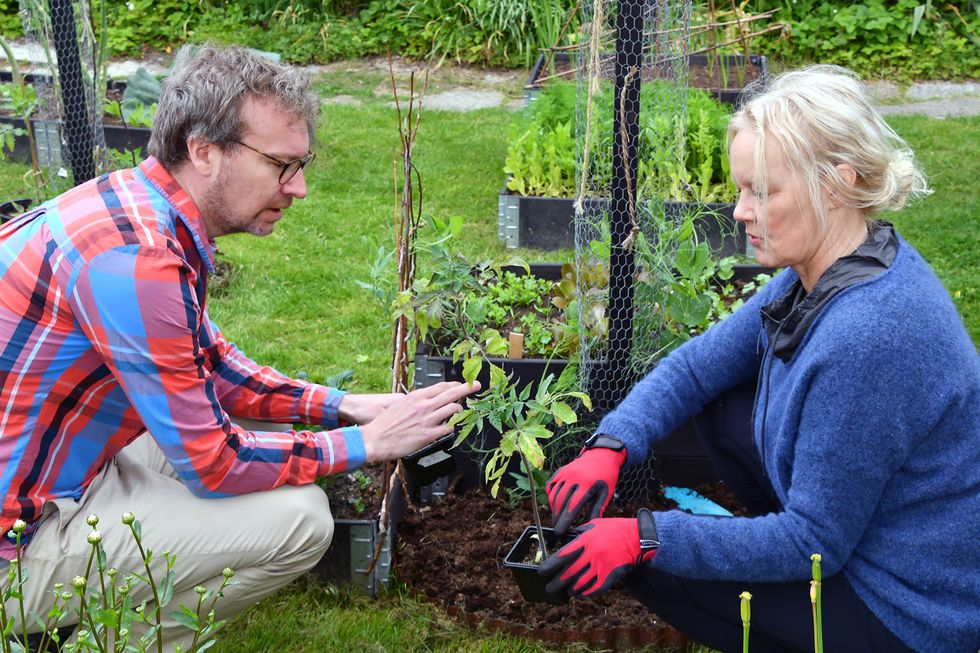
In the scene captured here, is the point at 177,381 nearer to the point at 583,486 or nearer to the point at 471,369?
the point at 471,369

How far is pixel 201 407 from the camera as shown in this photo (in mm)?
2209

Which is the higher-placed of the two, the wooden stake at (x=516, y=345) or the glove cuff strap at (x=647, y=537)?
the glove cuff strap at (x=647, y=537)

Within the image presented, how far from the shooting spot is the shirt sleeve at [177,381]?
209cm

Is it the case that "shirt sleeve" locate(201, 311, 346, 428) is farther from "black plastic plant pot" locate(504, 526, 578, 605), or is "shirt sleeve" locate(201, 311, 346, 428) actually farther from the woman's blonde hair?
the woman's blonde hair

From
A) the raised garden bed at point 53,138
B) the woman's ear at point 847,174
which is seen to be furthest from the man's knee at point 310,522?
the raised garden bed at point 53,138

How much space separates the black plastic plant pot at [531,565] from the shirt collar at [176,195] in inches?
37.7

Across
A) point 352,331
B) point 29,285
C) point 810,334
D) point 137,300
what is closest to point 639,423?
point 810,334

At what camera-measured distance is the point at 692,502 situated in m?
3.11

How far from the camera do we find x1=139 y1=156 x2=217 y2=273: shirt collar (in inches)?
89.7

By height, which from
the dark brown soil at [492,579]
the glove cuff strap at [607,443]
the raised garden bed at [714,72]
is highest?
the raised garden bed at [714,72]

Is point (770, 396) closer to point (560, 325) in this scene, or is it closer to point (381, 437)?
point (381, 437)

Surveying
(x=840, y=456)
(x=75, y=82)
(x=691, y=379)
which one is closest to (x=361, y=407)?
(x=691, y=379)

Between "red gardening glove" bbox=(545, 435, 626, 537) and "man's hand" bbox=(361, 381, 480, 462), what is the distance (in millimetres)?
314

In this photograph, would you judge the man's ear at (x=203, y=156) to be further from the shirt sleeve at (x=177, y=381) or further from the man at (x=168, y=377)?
the shirt sleeve at (x=177, y=381)
